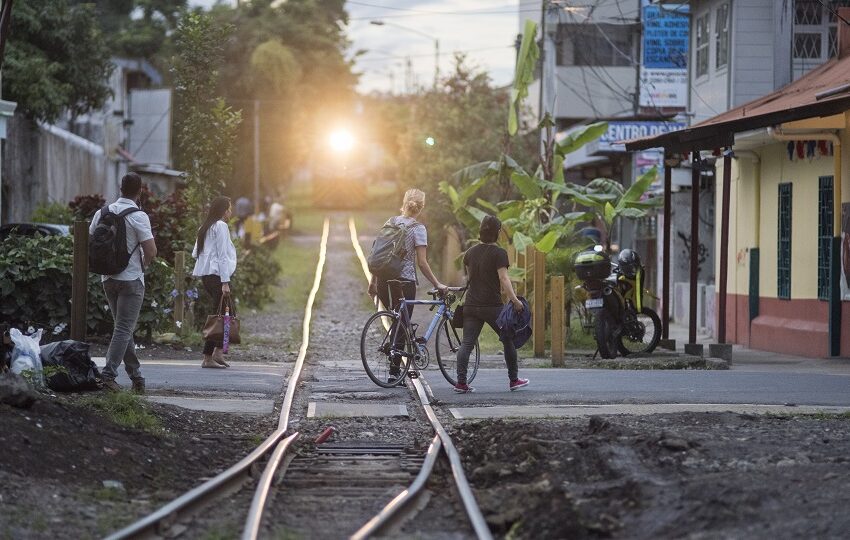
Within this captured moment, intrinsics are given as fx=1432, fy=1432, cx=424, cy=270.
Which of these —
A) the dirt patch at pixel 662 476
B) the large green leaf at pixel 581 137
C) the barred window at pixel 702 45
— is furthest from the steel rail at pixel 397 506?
the barred window at pixel 702 45

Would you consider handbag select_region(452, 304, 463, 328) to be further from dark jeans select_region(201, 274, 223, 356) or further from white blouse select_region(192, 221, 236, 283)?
dark jeans select_region(201, 274, 223, 356)

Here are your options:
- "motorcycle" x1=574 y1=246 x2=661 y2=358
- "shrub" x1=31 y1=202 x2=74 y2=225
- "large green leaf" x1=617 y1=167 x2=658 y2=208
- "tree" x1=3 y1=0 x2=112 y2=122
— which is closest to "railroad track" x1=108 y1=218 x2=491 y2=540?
"motorcycle" x1=574 y1=246 x2=661 y2=358

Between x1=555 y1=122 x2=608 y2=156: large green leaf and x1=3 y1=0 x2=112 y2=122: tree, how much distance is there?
1432 centimetres

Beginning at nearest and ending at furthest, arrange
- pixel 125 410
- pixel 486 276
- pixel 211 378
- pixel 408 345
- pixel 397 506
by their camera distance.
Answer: pixel 397 506 → pixel 125 410 → pixel 486 276 → pixel 408 345 → pixel 211 378

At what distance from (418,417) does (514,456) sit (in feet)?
8.54

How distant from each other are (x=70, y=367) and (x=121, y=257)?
104 centimetres

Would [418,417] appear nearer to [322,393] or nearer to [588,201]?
[322,393]

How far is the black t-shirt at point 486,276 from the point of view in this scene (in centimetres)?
1366

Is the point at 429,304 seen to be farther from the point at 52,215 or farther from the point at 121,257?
the point at 52,215

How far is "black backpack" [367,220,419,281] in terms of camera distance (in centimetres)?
1435

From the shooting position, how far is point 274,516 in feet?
25.8

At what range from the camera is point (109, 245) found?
12289 millimetres

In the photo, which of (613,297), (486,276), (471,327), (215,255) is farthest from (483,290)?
(613,297)

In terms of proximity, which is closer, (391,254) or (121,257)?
(121,257)
